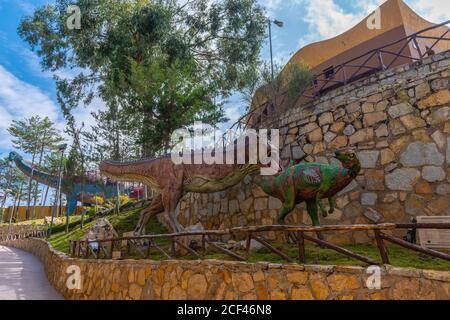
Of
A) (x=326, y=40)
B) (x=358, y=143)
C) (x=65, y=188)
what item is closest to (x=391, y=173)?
(x=358, y=143)

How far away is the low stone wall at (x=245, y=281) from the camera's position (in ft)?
8.83

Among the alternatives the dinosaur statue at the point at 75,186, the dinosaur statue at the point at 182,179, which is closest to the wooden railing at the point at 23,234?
the dinosaur statue at the point at 75,186

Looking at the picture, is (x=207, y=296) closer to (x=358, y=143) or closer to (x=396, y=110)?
(x=358, y=143)

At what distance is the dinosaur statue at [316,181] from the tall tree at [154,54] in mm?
6716

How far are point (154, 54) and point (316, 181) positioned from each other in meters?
11.5

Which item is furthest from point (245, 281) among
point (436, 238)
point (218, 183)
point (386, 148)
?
point (386, 148)

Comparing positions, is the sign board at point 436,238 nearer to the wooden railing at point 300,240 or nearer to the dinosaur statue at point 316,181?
the wooden railing at point 300,240

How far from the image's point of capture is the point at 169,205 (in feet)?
21.5

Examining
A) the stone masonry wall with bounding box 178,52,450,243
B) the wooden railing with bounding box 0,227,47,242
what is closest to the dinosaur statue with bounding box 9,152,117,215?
the wooden railing with bounding box 0,227,47,242

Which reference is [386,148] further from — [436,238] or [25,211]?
[25,211]

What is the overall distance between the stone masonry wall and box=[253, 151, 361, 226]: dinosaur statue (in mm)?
1190

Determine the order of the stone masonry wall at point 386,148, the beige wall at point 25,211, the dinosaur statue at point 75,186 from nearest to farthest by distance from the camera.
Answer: the stone masonry wall at point 386,148 < the dinosaur statue at point 75,186 < the beige wall at point 25,211

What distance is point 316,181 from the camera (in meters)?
4.57
